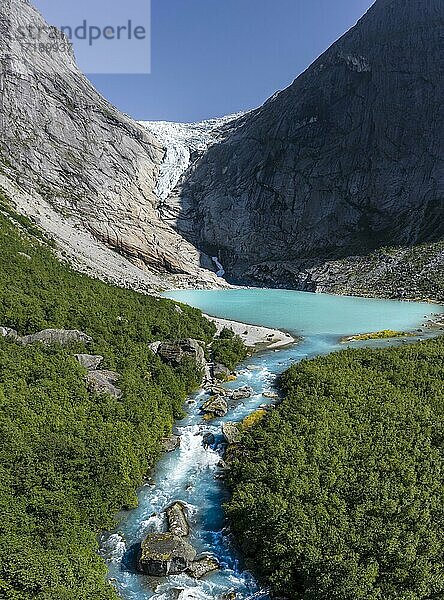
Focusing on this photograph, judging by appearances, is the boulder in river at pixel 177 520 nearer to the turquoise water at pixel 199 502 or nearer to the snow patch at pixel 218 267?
the turquoise water at pixel 199 502

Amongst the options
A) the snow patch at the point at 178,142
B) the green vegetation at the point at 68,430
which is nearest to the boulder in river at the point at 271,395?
the green vegetation at the point at 68,430

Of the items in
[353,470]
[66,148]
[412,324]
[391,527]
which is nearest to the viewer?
[391,527]

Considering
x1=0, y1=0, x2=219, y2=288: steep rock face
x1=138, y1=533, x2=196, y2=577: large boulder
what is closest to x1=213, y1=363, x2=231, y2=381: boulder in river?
x1=138, y1=533, x2=196, y2=577: large boulder

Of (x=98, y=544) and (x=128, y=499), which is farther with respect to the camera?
(x=128, y=499)

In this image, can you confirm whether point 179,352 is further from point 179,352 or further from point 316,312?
point 316,312

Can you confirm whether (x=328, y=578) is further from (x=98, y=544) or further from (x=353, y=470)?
(x=98, y=544)

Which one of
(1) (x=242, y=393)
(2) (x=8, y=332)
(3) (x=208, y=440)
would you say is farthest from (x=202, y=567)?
(2) (x=8, y=332)

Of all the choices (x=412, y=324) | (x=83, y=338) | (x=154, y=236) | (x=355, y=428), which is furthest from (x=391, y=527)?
(x=154, y=236)
